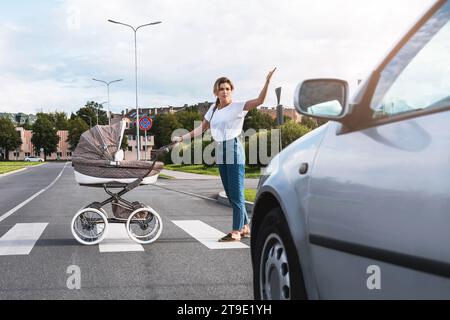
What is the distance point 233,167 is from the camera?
7246 mm

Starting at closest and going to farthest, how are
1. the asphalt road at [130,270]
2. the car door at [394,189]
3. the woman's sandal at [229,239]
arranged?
1. the car door at [394,189]
2. the asphalt road at [130,270]
3. the woman's sandal at [229,239]

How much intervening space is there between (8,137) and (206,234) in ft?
413

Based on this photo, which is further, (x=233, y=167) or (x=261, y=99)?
(x=233, y=167)

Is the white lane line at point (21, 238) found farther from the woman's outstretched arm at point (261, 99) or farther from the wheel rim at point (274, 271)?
the wheel rim at point (274, 271)

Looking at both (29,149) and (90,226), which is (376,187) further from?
(29,149)

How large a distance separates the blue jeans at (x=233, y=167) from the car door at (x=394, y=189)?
4.31 m

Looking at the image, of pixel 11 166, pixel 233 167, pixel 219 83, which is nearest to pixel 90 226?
pixel 233 167

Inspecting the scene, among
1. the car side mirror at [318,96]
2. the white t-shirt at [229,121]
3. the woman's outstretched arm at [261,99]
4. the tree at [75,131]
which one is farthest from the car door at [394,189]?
the tree at [75,131]

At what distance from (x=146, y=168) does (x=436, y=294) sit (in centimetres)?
550

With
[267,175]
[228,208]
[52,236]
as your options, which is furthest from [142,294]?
[228,208]

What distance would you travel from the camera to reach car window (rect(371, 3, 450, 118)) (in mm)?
2299

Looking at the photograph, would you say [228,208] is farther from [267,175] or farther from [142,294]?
[267,175]

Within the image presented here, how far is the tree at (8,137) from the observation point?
12612 centimetres

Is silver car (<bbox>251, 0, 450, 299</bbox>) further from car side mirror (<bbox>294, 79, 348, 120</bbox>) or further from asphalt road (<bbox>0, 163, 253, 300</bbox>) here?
asphalt road (<bbox>0, 163, 253, 300</bbox>)
